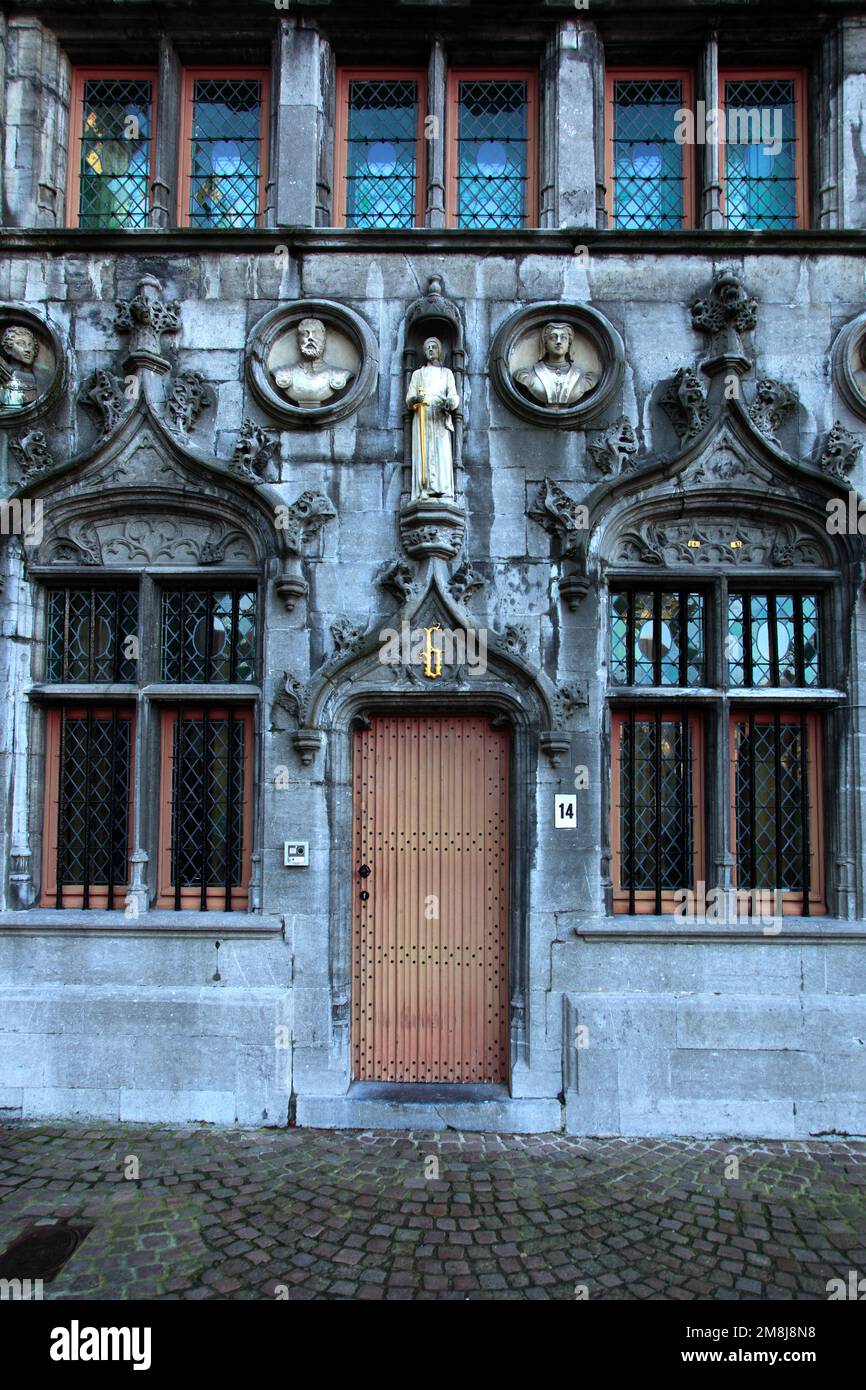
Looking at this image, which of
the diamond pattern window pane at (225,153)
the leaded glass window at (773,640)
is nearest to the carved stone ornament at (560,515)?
the leaded glass window at (773,640)

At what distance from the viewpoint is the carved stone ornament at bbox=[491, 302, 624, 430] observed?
213 inches

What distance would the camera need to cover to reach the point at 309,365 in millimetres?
5523

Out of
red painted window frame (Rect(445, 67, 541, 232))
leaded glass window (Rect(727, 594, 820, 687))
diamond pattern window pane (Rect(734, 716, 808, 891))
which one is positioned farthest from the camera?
red painted window frame (Rect(445, 67, 541, 232))

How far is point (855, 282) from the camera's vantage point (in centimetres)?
552

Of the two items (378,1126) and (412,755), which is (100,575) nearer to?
(412,755)

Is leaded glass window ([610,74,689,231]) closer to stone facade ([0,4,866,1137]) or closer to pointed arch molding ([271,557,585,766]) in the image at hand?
stone facade ([0,4,866,1137])

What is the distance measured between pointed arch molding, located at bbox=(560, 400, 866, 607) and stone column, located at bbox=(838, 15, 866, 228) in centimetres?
182

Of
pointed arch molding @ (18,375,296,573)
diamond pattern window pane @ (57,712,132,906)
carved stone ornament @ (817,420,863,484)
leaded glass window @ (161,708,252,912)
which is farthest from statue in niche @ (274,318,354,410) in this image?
carved stone ornament @ (817,420,863,484)

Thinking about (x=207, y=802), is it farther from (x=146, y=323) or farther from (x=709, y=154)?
(x=709, y=154)

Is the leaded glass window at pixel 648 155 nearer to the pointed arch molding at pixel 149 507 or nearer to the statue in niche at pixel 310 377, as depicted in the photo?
the statue in niche at pixel 310 377

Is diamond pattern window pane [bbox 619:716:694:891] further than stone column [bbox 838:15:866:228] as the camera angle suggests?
No

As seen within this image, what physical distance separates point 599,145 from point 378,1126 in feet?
23.8

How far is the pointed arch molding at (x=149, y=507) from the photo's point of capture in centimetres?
545
